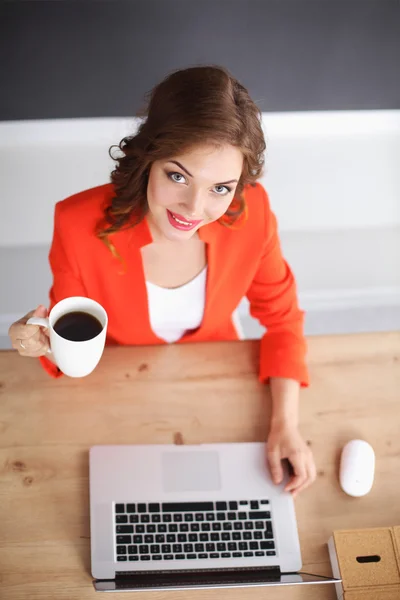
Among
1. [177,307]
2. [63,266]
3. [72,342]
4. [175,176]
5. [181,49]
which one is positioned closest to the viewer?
[72,342]

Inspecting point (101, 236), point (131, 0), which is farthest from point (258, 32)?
point (101, 236)

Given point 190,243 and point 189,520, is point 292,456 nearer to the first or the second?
point 189,520

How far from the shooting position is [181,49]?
1785 mm

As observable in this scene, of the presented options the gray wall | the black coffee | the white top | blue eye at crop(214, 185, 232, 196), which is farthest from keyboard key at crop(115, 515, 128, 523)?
the gray wall

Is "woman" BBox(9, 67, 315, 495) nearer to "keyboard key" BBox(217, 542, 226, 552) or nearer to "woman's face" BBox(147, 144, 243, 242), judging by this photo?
"woman's face" BBox(147, 144, 243, 242)

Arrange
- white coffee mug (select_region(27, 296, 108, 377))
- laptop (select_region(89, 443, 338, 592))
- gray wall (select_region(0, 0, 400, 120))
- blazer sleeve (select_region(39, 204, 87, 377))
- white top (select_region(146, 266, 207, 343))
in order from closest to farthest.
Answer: white coffee mug (select_region(27, 296, 108, 377)), laptop (select_region(89, 443, 338, 592)), blazer sleeve (select_region(39, 204, 87, 377)), white top (select_region(146, 266, 207, 343)), gray wall (select_region(0, 0, 400, 120))

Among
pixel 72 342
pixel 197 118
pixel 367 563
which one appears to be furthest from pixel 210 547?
pixel 197 118

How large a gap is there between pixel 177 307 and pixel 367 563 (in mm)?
625

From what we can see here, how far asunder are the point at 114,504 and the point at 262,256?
57cm

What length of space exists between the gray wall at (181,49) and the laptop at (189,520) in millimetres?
1234

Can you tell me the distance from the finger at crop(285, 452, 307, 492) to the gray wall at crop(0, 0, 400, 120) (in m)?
1.27

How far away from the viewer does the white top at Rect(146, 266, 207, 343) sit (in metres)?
1.25

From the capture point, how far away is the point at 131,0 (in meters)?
1.64

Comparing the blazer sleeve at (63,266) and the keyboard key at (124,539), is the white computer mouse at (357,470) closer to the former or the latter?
the keyboard key at (124,539)
